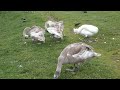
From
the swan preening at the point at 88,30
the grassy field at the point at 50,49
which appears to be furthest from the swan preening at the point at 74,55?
the swan preening at the point at 88,30

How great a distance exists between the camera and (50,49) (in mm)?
12961

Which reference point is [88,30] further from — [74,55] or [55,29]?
[74,55]

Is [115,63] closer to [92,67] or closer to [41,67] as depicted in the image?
[92,67]

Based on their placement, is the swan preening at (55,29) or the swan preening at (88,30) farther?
the swan preening at (55,29)

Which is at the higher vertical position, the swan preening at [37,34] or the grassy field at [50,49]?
the swan preening at [37,34]

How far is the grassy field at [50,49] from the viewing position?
10.2m

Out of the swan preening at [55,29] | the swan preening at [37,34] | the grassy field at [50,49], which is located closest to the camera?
the grassy field at [50,49]

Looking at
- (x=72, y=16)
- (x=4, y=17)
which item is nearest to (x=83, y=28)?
(x=72, y=16)

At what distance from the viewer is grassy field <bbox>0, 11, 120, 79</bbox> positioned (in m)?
10.2

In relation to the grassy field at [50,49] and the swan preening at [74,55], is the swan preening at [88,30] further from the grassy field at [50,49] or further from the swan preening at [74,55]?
the swan preening at [74,55]

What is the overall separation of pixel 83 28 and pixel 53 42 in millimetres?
1422

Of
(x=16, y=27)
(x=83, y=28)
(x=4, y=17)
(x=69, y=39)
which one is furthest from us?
(x=4, y=17)

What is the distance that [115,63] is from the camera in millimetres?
11070

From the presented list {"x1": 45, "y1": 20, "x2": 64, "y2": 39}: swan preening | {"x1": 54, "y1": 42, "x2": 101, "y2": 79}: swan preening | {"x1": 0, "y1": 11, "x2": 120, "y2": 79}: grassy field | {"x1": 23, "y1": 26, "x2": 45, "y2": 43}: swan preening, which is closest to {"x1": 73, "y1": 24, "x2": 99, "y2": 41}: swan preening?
{"x1": 0, "y1": 11, "x2": 120, "y2": 79}: grassy field
